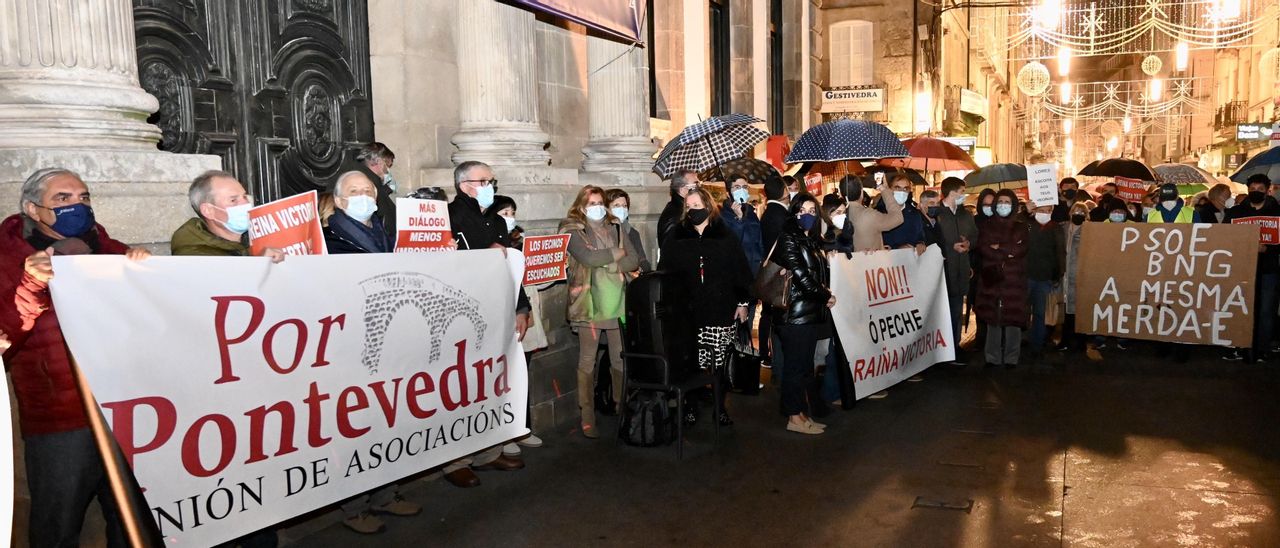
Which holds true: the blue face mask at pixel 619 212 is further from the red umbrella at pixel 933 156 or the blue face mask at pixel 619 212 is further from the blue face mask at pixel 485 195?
the red umbrella at pixel 933 156

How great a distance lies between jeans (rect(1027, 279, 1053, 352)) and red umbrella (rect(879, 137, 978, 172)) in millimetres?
4156

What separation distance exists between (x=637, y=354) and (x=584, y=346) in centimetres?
92

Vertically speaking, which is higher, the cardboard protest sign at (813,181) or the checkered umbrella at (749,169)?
the checkered umbrella at (749,169)

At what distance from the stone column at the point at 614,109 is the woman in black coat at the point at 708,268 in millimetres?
2529

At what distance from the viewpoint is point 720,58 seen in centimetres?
1583

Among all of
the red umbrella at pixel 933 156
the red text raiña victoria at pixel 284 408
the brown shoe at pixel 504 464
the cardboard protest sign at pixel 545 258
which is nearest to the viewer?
the red text raiña victoria at pixel 284 408

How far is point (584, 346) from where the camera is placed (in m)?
7.65

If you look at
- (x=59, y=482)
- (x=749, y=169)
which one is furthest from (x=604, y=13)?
(x=59, y=482)

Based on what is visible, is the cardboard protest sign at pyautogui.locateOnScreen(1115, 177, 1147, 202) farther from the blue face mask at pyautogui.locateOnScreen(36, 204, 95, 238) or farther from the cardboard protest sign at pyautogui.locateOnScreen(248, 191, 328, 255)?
the blue face mask at pyautogui.locateOnScreen(36, 204, 95, 238)

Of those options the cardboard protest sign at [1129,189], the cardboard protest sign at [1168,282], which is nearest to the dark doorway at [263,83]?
the cardboard protest sign at [1168,282]

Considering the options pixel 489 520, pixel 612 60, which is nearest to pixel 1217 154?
pixel 612 60

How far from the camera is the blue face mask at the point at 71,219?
391 centimetres

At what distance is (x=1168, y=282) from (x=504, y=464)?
7.51 m

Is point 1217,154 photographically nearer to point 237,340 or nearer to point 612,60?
point 612,60
